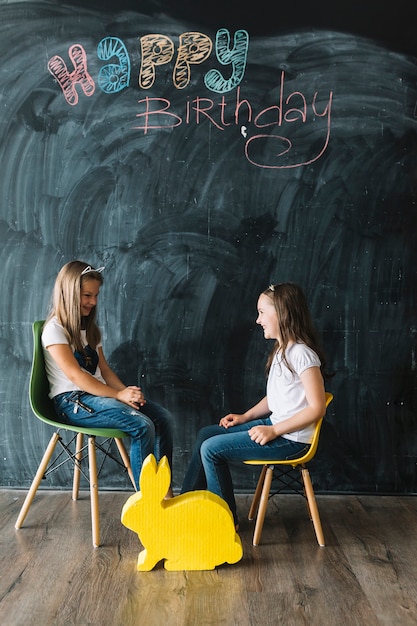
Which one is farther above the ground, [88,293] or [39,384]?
[88,293]

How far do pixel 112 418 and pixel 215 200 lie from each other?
1.14 m

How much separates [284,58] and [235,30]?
256 millimetres

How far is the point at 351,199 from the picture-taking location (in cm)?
318

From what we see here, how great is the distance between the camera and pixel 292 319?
105 inches

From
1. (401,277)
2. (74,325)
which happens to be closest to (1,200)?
(74,325)

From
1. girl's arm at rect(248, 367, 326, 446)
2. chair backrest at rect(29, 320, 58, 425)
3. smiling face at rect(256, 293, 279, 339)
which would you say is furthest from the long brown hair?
chair backrest at rect(29, 320, 58, 425)

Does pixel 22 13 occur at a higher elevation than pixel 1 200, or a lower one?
higher

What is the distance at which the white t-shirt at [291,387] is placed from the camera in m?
2.59

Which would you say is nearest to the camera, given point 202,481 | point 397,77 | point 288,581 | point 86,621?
point 86,621

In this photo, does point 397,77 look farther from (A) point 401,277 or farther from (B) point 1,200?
(B) point 1,200

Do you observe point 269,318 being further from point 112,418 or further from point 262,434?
point 112,418

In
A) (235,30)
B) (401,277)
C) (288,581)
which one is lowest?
(288,581)

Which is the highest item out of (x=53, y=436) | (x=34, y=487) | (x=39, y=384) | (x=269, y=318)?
(x=269, y=318)

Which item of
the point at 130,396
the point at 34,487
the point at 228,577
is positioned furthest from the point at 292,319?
the point at 34,487
